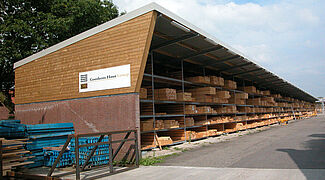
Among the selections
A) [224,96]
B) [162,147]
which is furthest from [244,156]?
[224,96]

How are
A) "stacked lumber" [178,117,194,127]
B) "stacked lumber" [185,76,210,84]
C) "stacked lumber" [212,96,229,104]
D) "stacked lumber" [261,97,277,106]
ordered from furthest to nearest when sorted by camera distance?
"stacked lumber" [261,97,277,106]
"stacked lumber" [212,96,229,104]
"stacked lumber" [185,76,210,84]
"stacked lumber" [178,117,194,127]

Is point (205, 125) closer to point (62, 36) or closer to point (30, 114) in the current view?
point (30, 114)

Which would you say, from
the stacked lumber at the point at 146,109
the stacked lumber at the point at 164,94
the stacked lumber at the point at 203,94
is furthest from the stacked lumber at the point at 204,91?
the stacked lumber at the point at 146,109

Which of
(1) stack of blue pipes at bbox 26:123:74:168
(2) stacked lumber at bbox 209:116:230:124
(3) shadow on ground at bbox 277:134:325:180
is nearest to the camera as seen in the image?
(3) shadow on ground at bbox 277:134:325:180

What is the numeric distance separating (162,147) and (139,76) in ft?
15.3

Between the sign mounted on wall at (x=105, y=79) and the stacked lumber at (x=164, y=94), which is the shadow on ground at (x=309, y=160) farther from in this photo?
the sign mounted on wall at (x=105, y=79)

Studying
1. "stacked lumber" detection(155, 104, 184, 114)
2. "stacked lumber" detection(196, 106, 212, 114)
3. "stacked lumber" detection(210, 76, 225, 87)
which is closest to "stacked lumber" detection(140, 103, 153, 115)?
"stacked lumber" detection(155, 104, 184, 114)

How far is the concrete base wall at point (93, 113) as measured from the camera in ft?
33.6

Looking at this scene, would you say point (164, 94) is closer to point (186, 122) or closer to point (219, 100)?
point (186, 122)

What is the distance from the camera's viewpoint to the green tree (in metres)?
20.2

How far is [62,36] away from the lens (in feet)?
77.6

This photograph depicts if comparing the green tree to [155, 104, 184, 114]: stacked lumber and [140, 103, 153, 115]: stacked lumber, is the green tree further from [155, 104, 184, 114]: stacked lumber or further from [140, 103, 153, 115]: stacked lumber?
[140, 103, 153, 115]: stacked lumber

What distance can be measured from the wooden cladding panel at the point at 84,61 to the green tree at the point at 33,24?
6653 millimetres

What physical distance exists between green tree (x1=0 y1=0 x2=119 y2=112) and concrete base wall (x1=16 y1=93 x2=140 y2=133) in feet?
29.4
